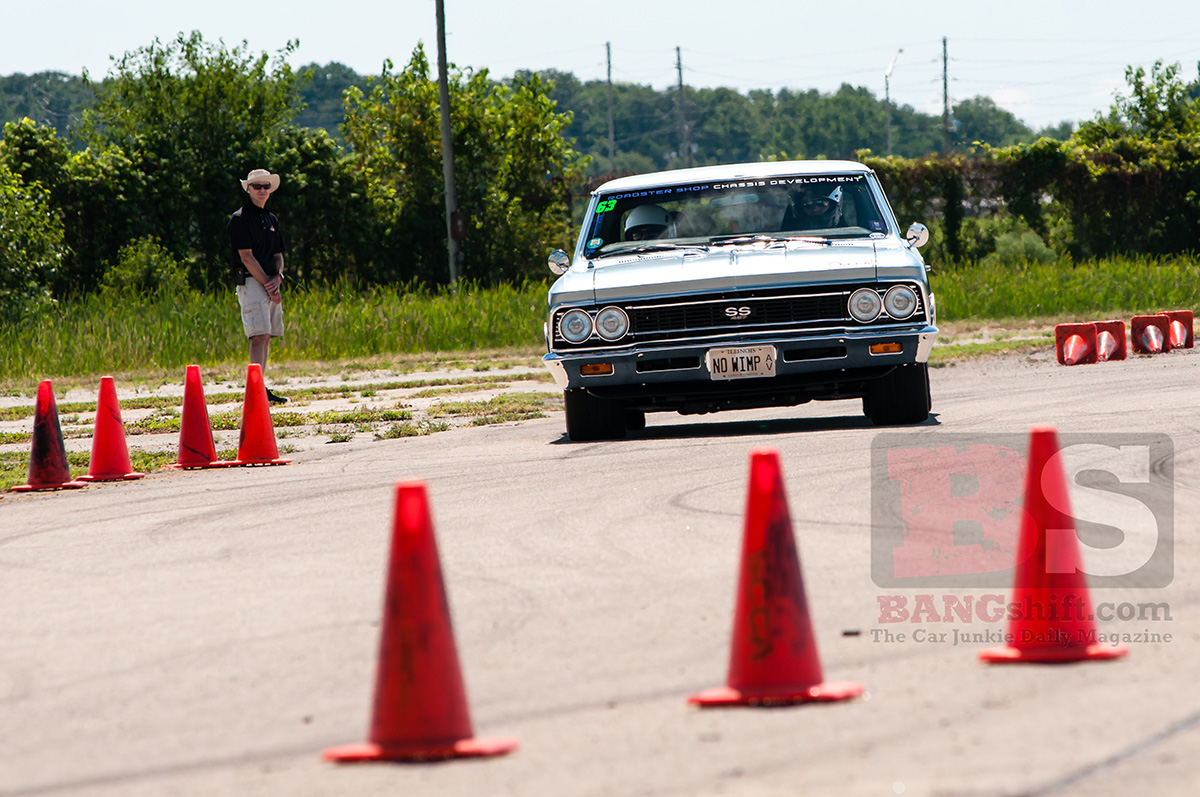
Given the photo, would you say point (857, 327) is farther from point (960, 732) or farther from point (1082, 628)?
point (960, 732)

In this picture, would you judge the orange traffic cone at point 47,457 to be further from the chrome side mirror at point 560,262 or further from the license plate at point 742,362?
the license plate at point 742,362

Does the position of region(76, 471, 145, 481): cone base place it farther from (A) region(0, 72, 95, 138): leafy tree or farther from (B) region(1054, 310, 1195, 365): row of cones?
(A) region(0, 72, 95, 138): leafy tree

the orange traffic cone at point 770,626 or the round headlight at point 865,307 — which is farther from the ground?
the round headlight at point 865,307

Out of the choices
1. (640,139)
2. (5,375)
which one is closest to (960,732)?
(5,375)

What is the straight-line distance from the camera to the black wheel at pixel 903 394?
30.9 feet

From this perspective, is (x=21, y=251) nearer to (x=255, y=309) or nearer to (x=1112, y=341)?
(x=255, y=309)

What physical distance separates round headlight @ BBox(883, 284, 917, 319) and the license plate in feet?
2.56

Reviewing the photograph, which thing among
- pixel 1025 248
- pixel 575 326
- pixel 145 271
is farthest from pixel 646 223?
pixel 1025 248

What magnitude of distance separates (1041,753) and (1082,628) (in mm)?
844

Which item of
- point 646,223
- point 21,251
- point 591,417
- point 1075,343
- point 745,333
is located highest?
point 21,251

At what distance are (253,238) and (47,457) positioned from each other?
4520mm

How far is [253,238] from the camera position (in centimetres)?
1295

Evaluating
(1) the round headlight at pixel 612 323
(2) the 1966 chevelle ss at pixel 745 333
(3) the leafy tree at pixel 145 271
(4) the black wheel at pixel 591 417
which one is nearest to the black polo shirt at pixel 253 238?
(2) the 1966 chevelle ss at pixel 745 333

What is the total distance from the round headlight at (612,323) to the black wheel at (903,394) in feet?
5.33
